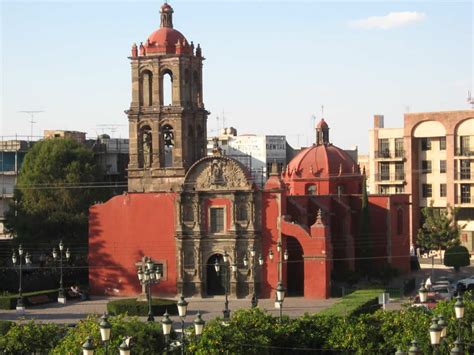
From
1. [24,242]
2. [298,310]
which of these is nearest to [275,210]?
[298,310]

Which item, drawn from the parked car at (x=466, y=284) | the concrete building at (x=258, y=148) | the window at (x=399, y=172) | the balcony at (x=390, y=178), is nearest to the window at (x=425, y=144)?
the window at (x=399, y=172)

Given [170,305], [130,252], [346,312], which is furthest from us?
[130,252]

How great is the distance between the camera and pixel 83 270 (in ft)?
208

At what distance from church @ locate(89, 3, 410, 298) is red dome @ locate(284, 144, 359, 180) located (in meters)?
3.17

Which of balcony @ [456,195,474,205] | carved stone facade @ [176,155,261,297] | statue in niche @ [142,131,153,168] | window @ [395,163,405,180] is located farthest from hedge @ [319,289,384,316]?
window @ [395,163,405,180]

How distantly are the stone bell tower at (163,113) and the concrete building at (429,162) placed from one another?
22.1 metres

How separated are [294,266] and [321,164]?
10093mm

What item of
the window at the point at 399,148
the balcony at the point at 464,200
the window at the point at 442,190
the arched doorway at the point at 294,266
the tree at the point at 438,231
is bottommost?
the arched doorway at the point at 294,266

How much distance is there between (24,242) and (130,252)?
952cm

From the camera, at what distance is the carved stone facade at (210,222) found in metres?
57.6

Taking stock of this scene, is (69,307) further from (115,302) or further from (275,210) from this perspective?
(275,210)

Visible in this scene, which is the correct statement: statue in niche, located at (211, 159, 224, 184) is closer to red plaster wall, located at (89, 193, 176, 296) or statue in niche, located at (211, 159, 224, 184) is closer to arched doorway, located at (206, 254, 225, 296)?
red plaster wall, located at (89, 193, 176, 296)

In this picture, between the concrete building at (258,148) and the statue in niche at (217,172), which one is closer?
the statue in niche at (217,172)

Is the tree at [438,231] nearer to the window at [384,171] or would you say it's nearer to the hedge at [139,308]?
the window at [384,171]
